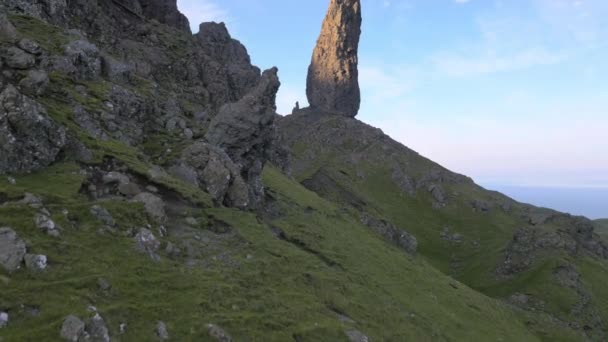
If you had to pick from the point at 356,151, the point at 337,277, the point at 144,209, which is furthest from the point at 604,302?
the point at 356,151

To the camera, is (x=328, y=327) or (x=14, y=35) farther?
(x=14, y=35)

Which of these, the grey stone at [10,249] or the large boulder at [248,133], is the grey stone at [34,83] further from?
the grey stone at [10,249]

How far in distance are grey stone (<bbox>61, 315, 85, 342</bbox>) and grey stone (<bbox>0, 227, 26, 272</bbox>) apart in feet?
13.5

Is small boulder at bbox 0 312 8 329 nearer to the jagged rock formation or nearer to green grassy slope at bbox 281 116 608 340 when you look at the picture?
the jagged rock formation

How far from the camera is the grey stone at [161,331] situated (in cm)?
1926

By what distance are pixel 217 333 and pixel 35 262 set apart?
8786 mm

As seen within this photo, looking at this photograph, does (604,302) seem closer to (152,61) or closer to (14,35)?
(152,61)

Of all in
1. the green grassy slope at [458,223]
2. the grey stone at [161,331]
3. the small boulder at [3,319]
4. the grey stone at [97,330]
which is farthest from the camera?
the green grassy slope at [458,223]

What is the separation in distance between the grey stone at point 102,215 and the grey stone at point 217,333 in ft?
30.5

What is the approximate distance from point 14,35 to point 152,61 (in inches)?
1460

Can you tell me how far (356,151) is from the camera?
645 feet

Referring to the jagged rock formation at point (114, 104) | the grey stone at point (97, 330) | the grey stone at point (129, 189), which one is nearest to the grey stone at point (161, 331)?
the grey stone at point (97, 330)

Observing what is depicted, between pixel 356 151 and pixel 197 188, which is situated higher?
pixel 356 151

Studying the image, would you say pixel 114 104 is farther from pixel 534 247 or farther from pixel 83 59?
pixel 534 247
